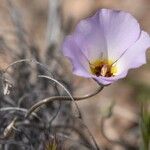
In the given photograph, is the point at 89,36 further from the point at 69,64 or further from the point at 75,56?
the point at 69,64

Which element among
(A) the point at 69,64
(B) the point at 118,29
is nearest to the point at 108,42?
(B) the point at 118,29

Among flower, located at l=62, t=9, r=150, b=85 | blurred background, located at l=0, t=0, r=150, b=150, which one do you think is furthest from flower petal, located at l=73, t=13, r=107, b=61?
blurred background, located at l=0, t=0, r=150, b=150

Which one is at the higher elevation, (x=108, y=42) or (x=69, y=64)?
(x=108, y=42)

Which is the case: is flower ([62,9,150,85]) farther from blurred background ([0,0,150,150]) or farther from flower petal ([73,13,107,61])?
blurred background ([0,0,150,150])

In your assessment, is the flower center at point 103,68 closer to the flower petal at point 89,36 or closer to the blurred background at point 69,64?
the flower petal at point 89,36

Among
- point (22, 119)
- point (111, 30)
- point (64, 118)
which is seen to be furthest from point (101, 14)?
point (64, 118)

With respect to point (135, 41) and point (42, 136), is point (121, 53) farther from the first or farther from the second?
point (42, 136)
